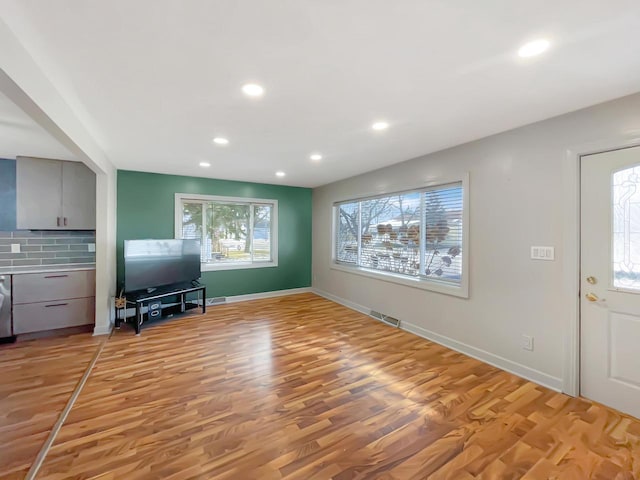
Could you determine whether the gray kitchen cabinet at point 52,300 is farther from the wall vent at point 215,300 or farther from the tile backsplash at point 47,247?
the wall vent at point 215,300

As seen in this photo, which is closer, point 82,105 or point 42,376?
point 82,105

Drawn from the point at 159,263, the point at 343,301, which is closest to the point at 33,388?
the point at 159,263

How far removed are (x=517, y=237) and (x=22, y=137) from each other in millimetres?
Result: 5191

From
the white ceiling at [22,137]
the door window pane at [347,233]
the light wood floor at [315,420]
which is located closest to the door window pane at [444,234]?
the light wood floor at [315,420]

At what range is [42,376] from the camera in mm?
2611

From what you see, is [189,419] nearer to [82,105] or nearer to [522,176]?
[82,105]

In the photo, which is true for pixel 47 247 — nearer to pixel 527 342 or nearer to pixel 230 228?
pixel 230 228

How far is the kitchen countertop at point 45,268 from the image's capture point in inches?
134

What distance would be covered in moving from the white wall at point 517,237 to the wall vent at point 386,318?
0.42 m

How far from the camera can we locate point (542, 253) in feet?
8.18

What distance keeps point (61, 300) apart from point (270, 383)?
3.15m

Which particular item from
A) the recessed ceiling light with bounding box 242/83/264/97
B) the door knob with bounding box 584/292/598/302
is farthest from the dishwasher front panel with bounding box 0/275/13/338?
the door knob with bounding box 584/292/598/302

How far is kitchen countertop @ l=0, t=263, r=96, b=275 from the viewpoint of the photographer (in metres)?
3.41

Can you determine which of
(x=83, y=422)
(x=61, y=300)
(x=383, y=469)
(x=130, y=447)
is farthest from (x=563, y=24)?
(x=61, y=300)
